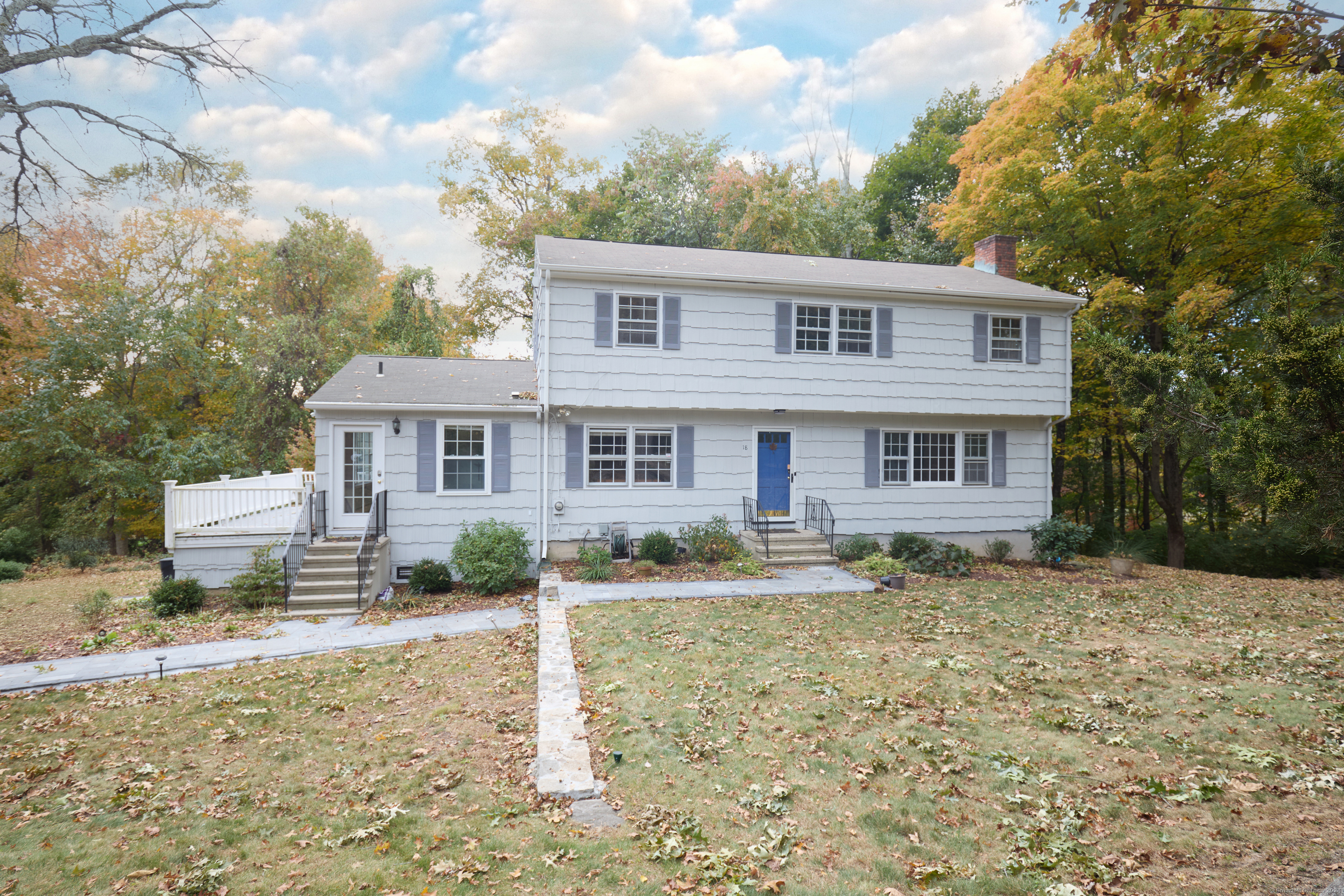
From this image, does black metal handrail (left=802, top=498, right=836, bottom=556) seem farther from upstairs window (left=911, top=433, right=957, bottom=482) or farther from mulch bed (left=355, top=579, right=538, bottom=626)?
mulch bed (left=355, top=579, right=538, bottom=626)

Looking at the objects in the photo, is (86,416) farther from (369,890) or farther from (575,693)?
(369,890)

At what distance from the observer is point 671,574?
11758mm

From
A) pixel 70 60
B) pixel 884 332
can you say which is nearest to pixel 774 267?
pixel 884 332

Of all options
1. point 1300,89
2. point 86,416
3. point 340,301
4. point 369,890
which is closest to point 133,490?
point 86,416

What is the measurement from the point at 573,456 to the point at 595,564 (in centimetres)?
234

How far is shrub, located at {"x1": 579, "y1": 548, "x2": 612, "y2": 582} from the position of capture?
1136 cm

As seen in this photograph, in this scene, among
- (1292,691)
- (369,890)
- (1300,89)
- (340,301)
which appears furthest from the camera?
(340,301)

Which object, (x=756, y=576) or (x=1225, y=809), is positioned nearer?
(x=1225, y=809)

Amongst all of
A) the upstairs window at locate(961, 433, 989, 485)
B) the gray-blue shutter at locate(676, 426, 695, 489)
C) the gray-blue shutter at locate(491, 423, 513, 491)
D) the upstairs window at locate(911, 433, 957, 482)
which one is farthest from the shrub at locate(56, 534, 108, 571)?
the upstairs window at locate(961, 433, 989, 485)

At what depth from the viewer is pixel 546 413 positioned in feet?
40.3

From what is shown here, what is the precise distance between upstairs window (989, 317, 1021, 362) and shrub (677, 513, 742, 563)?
7410 millimetres

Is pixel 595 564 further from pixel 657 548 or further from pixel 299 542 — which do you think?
pixel 299 542

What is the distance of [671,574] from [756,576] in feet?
5.29

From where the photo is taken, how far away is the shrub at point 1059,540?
13.5 meters
